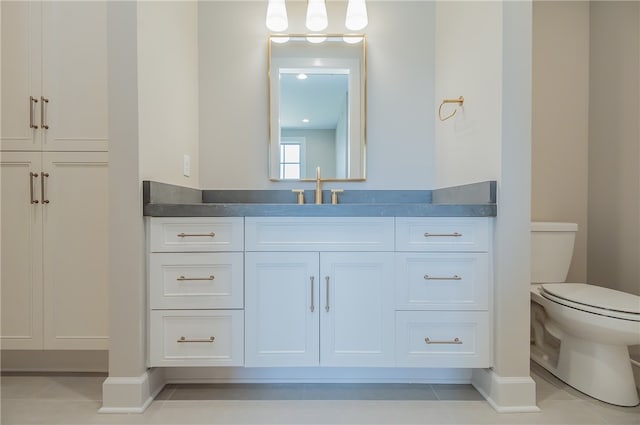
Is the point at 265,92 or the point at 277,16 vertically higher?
the point at 277,16

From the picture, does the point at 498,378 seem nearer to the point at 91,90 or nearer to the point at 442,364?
the point at 442,364

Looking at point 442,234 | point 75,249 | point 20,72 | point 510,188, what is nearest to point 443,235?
point 442,234

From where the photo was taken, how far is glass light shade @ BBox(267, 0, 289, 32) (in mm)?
1820

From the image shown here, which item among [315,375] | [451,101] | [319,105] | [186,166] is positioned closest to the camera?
[315,375]

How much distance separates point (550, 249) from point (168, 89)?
7.03 ft

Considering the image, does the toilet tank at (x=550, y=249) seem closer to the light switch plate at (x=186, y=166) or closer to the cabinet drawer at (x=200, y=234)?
the cabinet drawer at (x=200, y=234)

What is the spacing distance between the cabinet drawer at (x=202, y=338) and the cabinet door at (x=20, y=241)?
0.80m

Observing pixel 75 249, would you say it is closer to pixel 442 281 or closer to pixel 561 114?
pixel 442 281

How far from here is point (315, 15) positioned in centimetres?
184

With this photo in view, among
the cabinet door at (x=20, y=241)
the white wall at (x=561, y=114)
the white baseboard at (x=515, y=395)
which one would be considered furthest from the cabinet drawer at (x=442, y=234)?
the cabinet door at (x=20, y=241)

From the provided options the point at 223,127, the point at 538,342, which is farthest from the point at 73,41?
the point at 538,342

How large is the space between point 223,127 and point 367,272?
4.04 ft

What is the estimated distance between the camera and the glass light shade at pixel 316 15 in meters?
1.83

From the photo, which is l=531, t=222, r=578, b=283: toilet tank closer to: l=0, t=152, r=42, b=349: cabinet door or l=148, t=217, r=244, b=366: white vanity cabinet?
l=148, t=217, r=244, b=366: white vanity cabinet
